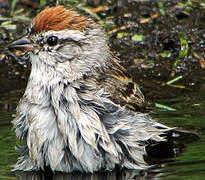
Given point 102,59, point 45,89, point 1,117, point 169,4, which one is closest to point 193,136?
point 102,59

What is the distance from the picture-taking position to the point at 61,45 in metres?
6.46

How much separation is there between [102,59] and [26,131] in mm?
1116

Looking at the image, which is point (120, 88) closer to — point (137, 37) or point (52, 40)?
point (52, 40)

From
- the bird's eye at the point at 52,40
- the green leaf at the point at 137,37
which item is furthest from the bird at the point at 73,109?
the green leaf at the point at 137,37

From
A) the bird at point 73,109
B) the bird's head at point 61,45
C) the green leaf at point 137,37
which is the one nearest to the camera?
the bird at point 73,109

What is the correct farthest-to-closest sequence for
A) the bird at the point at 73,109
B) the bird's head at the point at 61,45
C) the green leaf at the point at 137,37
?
the green leaf at the point at 137,37, the bird's head at the point at 61,45, the bird at the point at 73,109

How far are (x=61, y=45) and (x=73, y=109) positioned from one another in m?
0.78

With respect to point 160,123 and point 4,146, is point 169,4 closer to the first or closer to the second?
point 160,123

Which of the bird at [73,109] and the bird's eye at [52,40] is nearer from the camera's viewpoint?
the bird at [73,109]

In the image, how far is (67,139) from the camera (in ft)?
19.8

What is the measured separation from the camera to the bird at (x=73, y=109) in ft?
19.8

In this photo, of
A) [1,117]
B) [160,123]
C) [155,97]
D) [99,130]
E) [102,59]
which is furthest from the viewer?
[155,97]

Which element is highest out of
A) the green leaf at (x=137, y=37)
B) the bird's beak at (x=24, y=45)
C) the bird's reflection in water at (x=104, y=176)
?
the bird's beak at (x=24, y=45)

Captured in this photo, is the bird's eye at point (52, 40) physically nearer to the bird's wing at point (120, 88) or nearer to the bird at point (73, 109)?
the bird at point (73, 109)
